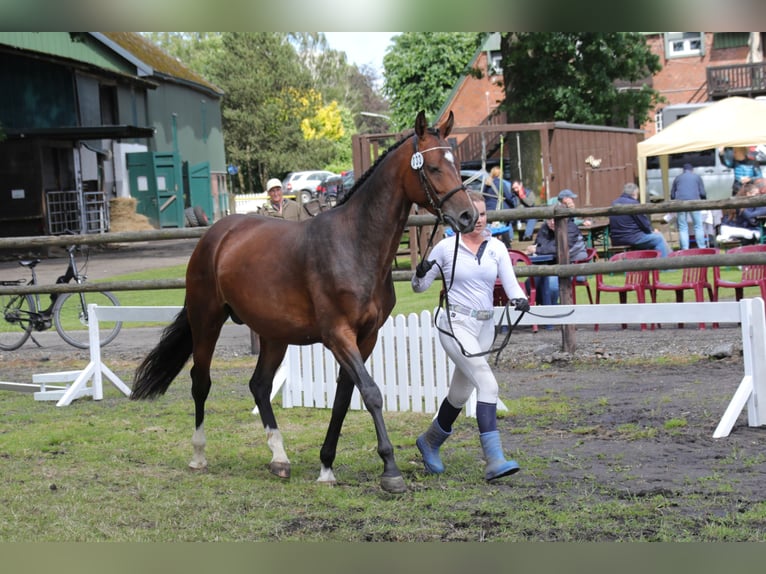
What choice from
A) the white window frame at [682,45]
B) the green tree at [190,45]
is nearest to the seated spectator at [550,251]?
the white window frame at [682,45]

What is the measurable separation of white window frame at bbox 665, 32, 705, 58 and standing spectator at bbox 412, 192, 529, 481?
4468 cm

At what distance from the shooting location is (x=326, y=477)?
6.47 meters

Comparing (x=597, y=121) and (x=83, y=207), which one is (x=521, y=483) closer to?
(x=83, y=207)

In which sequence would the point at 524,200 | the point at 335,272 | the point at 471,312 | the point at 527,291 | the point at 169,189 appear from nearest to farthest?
the point at 335,272, the point at 471,312, the point at 527,291, the point at 524,200, the point at 169,189

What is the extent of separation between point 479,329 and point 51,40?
31296 mm

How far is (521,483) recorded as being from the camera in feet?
20.3

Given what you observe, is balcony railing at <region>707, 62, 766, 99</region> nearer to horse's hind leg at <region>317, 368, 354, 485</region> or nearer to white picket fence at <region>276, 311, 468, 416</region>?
white picket fence at <region>276, 311, 468, 416</region>

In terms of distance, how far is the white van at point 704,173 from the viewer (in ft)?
89.7

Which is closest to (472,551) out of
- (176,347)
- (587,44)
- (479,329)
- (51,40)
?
(479,329)

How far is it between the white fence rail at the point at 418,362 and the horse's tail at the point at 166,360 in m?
1.65

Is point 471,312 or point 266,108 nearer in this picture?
point 471,312

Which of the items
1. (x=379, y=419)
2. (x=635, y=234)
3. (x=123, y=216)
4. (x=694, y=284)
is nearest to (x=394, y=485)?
(x=379, y=419)

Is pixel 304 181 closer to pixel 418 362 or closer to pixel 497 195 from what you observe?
pixel 497 195

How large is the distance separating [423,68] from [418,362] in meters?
55.4
